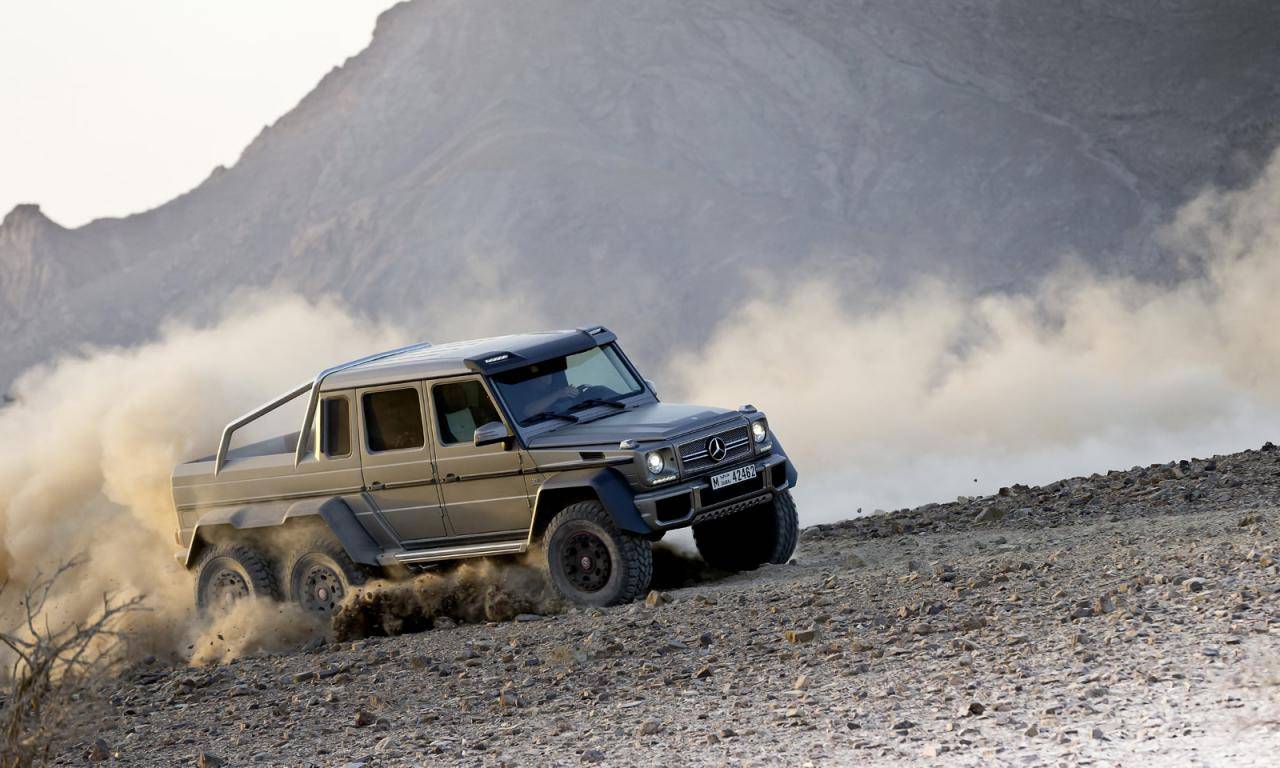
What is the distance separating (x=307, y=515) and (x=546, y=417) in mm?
2130

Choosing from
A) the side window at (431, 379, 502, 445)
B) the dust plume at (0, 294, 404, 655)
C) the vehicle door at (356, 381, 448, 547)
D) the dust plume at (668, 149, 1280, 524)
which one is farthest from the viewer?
the dust plume at (668, 149, 1280, 524)

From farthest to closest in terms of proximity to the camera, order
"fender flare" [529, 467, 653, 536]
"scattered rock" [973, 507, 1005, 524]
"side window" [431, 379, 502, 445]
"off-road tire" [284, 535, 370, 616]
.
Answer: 1. "scattered rock" [973, 507, 1005, 524]
2. "off-road tire" [284, 535, 370, 616]
3. "side window" [431, 379, 502, 445]
4. "fender flare" [529, 467, 653, 536]

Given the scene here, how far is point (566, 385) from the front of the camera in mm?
12938

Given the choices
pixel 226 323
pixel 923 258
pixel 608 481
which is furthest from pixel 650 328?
pixel 608 481

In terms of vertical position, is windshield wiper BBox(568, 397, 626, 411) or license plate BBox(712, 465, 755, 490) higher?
windshield wiper BBox(568, 397, 626, 411)

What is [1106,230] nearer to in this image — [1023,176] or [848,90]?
[1023,176]

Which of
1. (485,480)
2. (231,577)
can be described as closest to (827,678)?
(485,480)

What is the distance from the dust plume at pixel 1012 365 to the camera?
56.8 metres

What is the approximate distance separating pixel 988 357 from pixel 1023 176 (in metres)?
14.5

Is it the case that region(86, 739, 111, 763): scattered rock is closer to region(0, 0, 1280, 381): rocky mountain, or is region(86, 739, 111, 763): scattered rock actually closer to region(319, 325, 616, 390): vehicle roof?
region(319, 325, 616, 390): vehicle roof

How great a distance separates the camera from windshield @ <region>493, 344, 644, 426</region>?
12516mm

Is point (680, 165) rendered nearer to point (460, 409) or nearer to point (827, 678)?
point (460, 409)

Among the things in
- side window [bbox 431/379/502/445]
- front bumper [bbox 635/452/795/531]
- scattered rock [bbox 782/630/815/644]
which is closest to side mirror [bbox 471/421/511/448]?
side window [bbox 431/379/502/445]

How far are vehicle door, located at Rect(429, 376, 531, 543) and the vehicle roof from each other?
0.13 meters
